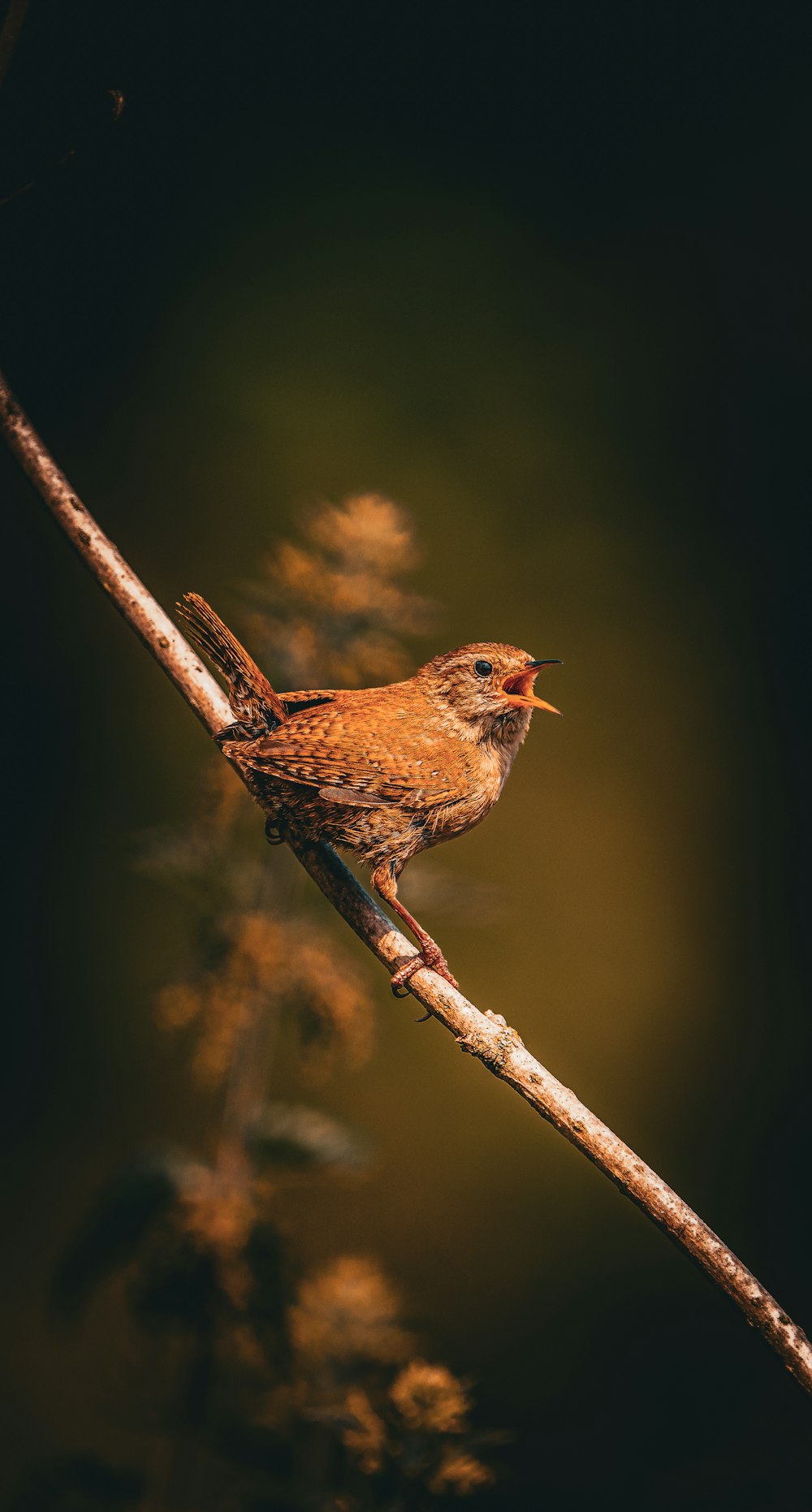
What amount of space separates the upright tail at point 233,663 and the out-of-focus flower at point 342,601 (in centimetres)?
11

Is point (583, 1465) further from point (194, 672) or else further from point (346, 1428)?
point (194, 672)

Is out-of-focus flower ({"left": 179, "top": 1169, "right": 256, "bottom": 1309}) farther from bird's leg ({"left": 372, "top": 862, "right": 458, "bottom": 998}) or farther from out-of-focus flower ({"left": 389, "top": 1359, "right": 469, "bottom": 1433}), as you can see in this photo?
bird's leg ({"left": 372, "top": 862, "right": 458, "bottom": 998})

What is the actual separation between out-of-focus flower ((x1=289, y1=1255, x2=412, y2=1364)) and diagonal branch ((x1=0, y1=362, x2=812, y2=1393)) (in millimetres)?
412

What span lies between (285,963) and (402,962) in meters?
0.33

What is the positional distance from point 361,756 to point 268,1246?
0.57 m

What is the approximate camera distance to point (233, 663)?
85cm

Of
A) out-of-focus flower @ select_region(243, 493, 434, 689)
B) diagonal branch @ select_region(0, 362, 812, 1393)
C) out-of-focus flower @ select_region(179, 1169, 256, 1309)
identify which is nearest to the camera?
diagonal branch @ select_region(0, 362, 812, 1393)

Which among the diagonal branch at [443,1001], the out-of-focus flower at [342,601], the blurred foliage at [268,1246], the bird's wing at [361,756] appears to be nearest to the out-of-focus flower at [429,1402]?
the blurred foliage at [268,1246]

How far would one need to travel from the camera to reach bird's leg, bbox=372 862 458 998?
30.0 inches

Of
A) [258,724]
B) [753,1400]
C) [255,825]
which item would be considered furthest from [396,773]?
[753,1400]

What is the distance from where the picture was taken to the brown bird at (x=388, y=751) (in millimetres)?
793

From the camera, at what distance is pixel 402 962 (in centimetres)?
78

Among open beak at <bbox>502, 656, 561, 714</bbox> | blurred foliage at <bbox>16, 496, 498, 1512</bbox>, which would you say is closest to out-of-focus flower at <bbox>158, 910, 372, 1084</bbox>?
blurred foliage at <bbox>16, 496, 498, 1512</bbox>

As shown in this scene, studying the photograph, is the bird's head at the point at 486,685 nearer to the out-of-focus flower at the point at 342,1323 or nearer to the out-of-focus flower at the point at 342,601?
the out-of-focus flower at the point at 342,601
